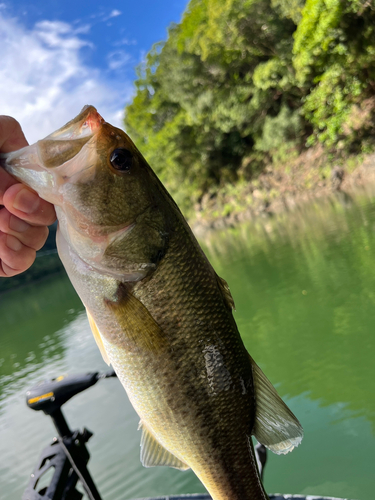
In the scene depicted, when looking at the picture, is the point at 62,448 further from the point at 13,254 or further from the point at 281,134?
the point at 281,134

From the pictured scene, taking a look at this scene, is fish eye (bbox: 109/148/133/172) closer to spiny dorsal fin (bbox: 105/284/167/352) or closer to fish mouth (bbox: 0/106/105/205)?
fish mouth (bbox: 0/106/105/205)

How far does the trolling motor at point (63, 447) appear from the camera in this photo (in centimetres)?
300

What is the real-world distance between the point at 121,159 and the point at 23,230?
0.69m

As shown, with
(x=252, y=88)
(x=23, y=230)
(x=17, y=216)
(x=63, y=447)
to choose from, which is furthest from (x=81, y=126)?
(x=252, y=88)

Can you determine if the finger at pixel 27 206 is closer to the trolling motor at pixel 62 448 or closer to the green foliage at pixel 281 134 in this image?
the trolling motor at pixel 62 448

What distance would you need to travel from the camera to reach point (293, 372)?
6.54 meters

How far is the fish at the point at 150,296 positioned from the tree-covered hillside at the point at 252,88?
18614 mm

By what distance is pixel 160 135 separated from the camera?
114ft

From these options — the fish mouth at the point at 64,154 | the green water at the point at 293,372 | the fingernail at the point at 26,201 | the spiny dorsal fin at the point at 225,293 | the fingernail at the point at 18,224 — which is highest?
the fish mouth at the point at 64,154

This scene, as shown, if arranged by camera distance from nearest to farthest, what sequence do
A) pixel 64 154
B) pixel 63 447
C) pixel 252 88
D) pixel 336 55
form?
1. pixel 64 154
2. pixel 63 447
3. pixel 336 55
4. pixel 252 88

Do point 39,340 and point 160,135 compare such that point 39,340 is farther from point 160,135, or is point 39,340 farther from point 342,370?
point 160,135

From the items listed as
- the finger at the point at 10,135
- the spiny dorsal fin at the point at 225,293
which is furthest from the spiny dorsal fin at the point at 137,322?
the finger at the point at 10,135

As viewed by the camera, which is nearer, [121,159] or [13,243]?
[121,159]

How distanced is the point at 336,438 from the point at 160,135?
32.4 m
